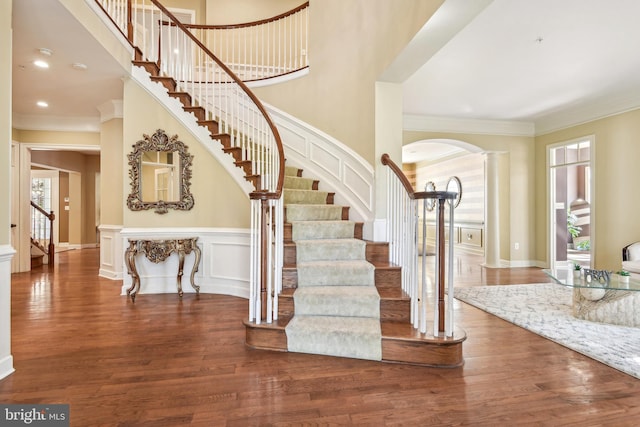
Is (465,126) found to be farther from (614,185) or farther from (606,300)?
(606,300)

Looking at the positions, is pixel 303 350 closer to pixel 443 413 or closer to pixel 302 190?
pixel 443 413

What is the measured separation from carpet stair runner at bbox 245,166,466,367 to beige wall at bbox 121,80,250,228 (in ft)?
3.87

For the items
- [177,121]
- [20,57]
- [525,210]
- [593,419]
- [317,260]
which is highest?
[20,57]

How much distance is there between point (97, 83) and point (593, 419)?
6.20 m

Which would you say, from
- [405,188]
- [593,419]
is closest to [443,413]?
[593,419]

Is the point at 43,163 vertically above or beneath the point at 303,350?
above

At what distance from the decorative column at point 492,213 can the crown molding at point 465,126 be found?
0.53 meters

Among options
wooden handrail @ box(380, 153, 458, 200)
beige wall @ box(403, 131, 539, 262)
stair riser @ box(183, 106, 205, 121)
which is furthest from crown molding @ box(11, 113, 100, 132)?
beige wall @ box(403, 131, 539, 262)

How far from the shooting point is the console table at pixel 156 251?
405cm

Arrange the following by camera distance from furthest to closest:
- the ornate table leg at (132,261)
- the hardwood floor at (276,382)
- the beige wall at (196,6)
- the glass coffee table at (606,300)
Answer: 1. the beige wall at (196,6)
2. the ornate table leg at (132,261)
3. the glass coffee table at (606,300)
4. the hardwood floor at (276,382)

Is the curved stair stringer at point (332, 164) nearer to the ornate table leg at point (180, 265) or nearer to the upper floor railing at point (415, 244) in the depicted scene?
the upper floor railing at point (415, 244)

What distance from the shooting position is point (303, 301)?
2818 mm

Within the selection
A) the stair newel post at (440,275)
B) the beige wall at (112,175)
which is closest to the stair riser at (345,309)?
the stair newel post at (440,275)

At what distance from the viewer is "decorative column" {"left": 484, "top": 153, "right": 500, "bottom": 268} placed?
6.61m
